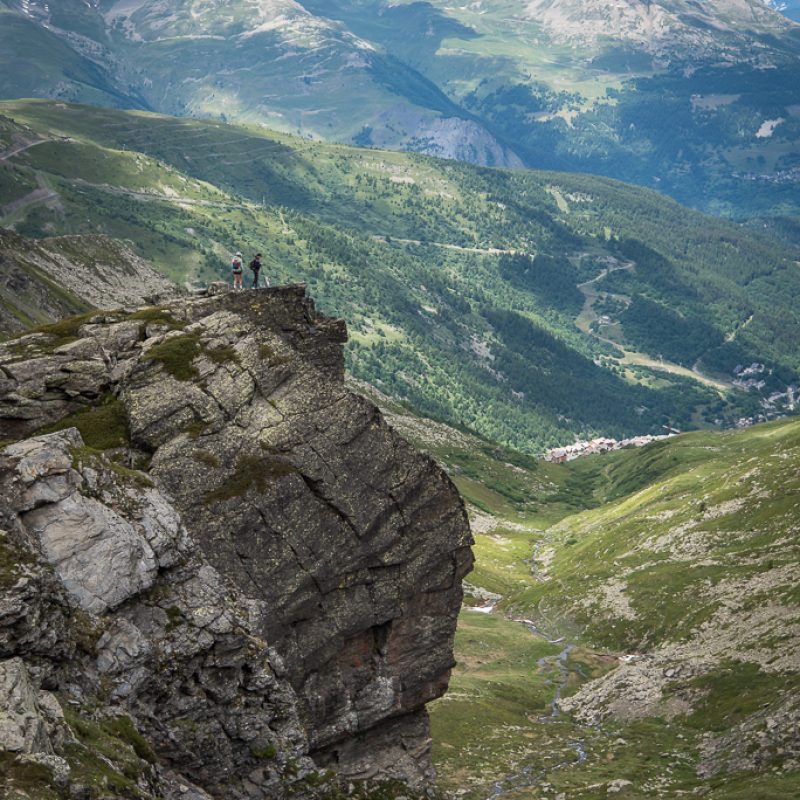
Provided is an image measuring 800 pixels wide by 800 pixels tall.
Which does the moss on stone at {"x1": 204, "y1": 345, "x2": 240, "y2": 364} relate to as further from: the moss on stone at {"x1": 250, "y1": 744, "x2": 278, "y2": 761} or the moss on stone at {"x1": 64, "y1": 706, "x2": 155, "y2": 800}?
the moss on stone at {"x1": 64, "y1": 706, "x2": 155, "y2": 800}

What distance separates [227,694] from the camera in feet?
160

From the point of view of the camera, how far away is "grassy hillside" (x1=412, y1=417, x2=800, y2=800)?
10419cm

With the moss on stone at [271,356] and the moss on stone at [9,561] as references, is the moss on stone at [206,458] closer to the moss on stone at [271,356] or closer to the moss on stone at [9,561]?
the moss on stone at [271,356]

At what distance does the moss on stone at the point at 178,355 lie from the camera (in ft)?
208

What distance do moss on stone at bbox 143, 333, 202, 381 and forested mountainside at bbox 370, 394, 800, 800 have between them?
192 feet

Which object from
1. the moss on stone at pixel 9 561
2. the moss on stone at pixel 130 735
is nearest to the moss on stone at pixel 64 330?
the moss on stone at pixel 9 561

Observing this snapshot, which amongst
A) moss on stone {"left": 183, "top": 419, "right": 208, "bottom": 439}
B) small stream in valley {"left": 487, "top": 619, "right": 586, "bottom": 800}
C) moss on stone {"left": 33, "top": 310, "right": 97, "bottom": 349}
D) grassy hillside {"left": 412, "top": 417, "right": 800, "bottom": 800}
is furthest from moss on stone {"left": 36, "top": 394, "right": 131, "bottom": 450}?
grassy hillside {"left": 412, "top": 417, "right": 800, "bottom": 800}

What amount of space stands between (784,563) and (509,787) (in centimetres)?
6800

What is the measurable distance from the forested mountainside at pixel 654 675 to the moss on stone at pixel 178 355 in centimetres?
5849

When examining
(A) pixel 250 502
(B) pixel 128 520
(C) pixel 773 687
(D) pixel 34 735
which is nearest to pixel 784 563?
(C) pixel 773 687

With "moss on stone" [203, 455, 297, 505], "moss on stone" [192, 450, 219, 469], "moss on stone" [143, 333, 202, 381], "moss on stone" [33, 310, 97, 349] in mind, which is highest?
"moss on stone" [143, 333, 202, 381]

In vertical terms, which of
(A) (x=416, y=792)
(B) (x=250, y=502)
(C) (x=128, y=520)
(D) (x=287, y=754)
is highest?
(C) (x=128, y=520)

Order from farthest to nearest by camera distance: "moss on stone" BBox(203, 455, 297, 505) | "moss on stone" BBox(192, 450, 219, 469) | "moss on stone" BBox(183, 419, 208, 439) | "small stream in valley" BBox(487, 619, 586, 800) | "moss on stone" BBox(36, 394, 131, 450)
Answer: "small stream in valley" BBox(487, 619, 586, 800) < "moss on stone" BBox(183, 419, 208, 439) < "moss on stone" BBox(36, 394, 131, 450) < "moss on stone" BBox(192, 450, 219, 469) < "moss on stone" BBox(203, 455, 297, 505)

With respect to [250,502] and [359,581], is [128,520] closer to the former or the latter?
[250,502]
